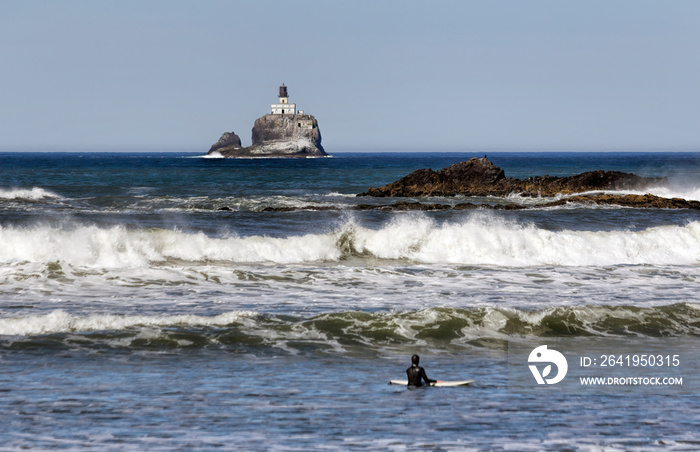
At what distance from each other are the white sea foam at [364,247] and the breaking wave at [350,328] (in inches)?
332

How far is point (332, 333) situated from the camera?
14164 mm

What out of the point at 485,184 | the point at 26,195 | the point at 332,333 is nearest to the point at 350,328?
the point at 332,333

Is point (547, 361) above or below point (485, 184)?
below

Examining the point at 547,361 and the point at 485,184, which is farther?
the point at 485,184

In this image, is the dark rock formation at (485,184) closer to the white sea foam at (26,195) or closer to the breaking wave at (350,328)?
the white sea foam at (26,195)

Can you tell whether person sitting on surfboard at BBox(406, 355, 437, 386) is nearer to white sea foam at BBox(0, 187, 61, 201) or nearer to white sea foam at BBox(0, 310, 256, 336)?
white sea foam at BBox(0, 310, 256, 336)

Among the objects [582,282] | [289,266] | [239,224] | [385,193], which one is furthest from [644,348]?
[385,193]

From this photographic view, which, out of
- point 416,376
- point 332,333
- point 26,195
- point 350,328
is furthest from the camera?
point 26,195

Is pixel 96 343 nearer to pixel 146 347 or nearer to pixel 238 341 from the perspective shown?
pixel 146 347

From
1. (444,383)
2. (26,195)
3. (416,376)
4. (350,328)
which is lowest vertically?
(26,195)

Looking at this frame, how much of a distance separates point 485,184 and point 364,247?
3014cm

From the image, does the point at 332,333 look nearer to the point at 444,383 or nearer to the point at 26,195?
the point at 444,383

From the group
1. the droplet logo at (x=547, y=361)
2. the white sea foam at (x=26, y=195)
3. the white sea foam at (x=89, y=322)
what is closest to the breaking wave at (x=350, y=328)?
the white sea foam at (x=89, y=322)

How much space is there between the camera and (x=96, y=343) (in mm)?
13258
